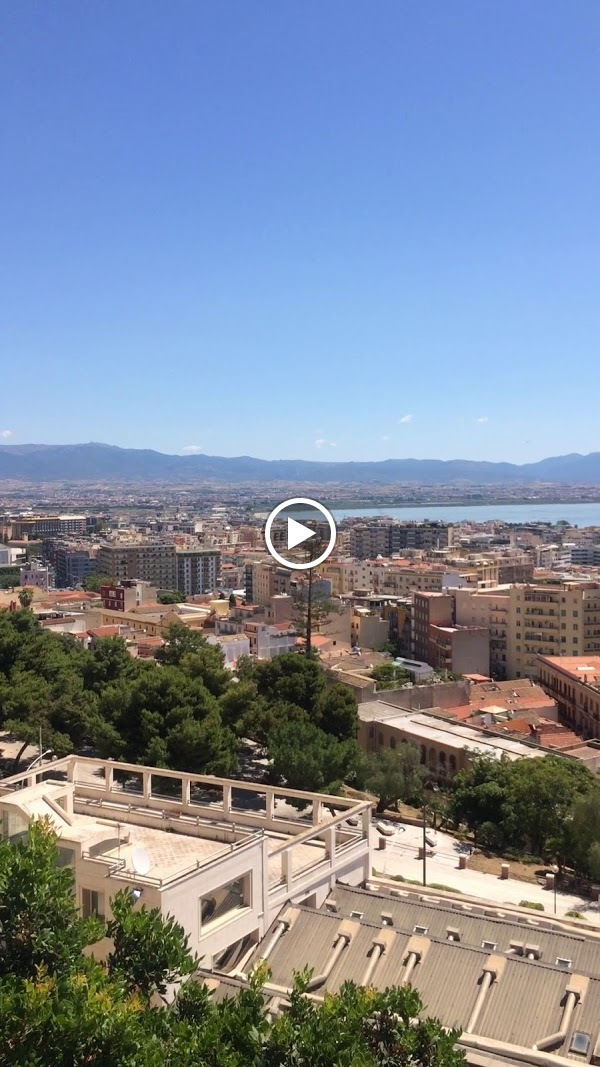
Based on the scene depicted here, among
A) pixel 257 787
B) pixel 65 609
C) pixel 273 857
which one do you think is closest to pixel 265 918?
pixel 273 857

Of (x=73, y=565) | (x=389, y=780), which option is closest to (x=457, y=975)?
(x=389, y=780)

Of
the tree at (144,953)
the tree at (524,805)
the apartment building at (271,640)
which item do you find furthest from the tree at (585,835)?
the apartment building at (271,640)

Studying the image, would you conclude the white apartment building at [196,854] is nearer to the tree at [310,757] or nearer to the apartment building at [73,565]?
the tree at [310,757]

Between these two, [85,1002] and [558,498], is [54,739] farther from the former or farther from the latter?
[558,498]

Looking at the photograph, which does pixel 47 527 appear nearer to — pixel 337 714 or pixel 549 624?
pixel 549 624

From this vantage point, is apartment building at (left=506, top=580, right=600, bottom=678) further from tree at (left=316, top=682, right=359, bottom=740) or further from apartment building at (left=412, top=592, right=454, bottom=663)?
tree at (left=316, top=682, right=359, bottom=740)

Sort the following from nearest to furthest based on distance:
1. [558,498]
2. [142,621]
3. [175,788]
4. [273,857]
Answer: [273,857], [175,788], [142,621], [558,498]

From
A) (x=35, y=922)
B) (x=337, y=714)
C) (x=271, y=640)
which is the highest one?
(x=35, y=922)

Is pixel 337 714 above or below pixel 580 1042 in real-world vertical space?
below

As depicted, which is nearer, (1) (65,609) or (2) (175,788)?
(2) (175,788)
